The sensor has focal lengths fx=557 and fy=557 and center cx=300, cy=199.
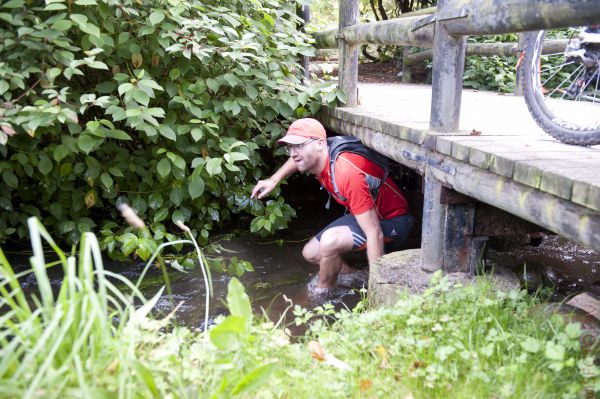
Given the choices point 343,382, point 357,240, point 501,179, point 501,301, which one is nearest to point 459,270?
point 501,301

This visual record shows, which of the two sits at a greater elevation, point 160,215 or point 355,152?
point 355,152

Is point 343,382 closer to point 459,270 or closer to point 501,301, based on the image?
point 501,301

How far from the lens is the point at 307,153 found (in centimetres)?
403

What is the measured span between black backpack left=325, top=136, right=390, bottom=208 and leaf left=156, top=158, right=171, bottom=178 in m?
1.20

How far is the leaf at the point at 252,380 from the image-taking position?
172 centimetres

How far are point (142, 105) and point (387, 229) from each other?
2080 mm

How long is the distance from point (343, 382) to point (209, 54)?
2.78m

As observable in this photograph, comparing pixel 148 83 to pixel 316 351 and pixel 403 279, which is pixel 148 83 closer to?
pixel 403 279

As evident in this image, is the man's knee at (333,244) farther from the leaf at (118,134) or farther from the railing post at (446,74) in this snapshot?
the leaf at (118,134)

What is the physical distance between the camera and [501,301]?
258cm

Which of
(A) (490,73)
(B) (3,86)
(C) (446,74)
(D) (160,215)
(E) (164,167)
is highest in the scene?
(A) (490,73)

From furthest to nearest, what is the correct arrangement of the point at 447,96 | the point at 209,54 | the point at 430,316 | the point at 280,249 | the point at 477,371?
the point at 280,249 → the point at 209,54 → the point at 447,96 → the point at 430,316 → the point at 477,371

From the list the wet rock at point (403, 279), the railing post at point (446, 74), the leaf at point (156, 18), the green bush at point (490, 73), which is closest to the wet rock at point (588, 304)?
the wet rock at point (403, 279)

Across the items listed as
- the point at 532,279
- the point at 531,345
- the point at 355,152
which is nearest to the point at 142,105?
the point at 355,152
